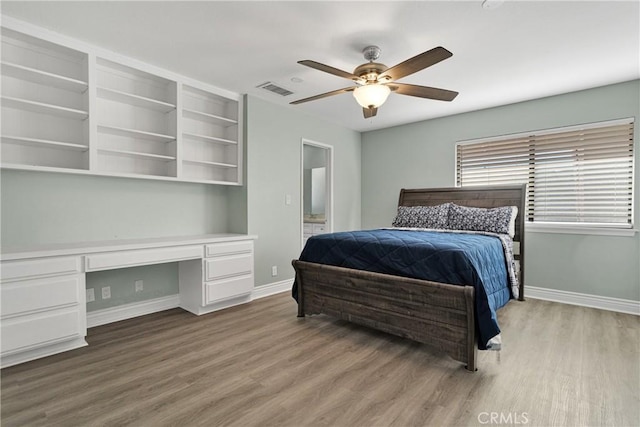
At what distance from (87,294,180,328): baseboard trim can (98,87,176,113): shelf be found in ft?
6.65

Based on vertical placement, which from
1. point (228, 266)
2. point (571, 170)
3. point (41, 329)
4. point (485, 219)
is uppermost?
point (571, 170)

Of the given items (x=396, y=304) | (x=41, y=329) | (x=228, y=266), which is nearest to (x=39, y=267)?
(x=41, y=329)

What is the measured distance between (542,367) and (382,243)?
1392 mm

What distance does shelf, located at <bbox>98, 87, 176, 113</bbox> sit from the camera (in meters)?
2.98

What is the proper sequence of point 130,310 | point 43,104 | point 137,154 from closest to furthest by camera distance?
1. point 43,104
2. point 137,154
3. point 130,310

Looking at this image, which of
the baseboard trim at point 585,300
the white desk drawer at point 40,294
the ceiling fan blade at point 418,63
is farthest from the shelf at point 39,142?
the baseboard trim at point 585,300

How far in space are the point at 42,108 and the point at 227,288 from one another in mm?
2254

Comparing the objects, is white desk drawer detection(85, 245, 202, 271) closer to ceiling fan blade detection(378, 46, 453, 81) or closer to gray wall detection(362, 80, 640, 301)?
ceiling fan blade detection(378, 46, 453, 81)

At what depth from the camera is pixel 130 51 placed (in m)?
2.83

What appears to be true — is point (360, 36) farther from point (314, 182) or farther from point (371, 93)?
point (314, 182)

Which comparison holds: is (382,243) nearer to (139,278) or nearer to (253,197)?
(253,197)

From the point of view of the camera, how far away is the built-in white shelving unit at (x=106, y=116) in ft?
8.36

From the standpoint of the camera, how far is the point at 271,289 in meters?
4.18

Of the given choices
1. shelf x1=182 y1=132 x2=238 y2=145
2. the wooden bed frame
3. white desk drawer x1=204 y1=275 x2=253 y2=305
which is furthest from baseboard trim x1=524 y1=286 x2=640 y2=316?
shelf x1=182 y1=132 x2=238 y2=145
